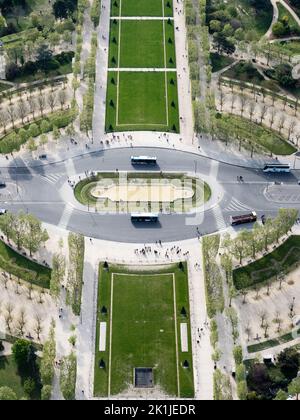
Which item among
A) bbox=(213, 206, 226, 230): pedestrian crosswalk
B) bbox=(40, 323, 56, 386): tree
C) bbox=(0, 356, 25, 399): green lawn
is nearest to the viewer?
bbox=(40, 323, 56, 386): tree

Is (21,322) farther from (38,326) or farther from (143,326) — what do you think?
(143,326)

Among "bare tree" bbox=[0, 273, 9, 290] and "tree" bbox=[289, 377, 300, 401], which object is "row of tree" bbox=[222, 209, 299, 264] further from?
"bare tree" bbox=[0, 273, 9, 290]

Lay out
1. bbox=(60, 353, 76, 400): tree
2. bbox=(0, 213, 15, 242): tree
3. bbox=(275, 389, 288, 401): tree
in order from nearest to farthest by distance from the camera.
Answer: bbox=(275, 389, 288, 401): tree → bbox=(60, 353, 76, 400): tree → bbox=(0, 213, 15, 242): tree

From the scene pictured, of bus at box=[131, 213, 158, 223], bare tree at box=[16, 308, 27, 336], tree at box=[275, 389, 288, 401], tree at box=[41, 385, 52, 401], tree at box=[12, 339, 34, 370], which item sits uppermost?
bus at box=[131, 213, 158, 223]

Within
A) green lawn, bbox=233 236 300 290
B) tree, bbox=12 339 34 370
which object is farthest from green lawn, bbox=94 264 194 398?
tree, bbox=12 339 34 370

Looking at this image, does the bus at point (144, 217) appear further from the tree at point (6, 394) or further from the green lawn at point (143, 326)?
the tree at point (6, 394)

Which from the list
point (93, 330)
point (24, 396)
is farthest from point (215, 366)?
point (24, 396)

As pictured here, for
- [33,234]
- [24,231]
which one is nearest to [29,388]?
[33,234]
